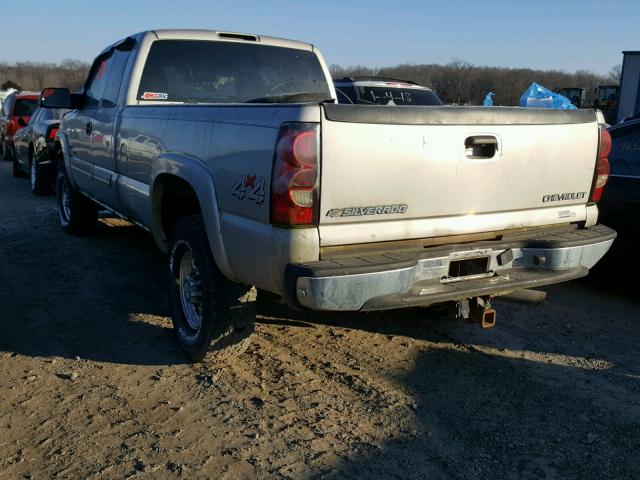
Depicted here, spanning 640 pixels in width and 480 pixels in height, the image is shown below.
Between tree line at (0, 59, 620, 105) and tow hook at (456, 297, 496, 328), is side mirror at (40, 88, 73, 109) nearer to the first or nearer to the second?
tow hook at (456, 297, 496, 328)

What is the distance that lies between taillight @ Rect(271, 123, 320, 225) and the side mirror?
4030 millimetres

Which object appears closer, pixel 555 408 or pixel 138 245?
pixel 555 408

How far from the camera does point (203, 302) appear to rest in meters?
3.63

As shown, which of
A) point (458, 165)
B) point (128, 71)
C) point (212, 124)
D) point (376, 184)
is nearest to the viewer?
point (376, 184)

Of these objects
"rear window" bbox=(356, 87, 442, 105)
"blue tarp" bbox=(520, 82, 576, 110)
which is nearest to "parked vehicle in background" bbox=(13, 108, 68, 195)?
"rear window" bbox=(356, 87, 442, 105)

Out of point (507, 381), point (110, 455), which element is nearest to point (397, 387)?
point (507, 381)

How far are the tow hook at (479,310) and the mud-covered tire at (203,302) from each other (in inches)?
48.4

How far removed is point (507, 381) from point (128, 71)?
3.71m

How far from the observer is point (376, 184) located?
3006 millimetres

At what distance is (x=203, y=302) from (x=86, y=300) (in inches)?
72.0

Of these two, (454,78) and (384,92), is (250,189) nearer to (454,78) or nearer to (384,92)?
(384,92)

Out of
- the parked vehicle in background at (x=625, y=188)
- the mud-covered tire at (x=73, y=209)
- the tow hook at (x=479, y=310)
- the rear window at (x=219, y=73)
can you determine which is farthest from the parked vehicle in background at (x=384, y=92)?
the tow hook at (x=479, y=310)

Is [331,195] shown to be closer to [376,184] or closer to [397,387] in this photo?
[376,184]

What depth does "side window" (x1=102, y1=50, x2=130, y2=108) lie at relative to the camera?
522 cm
